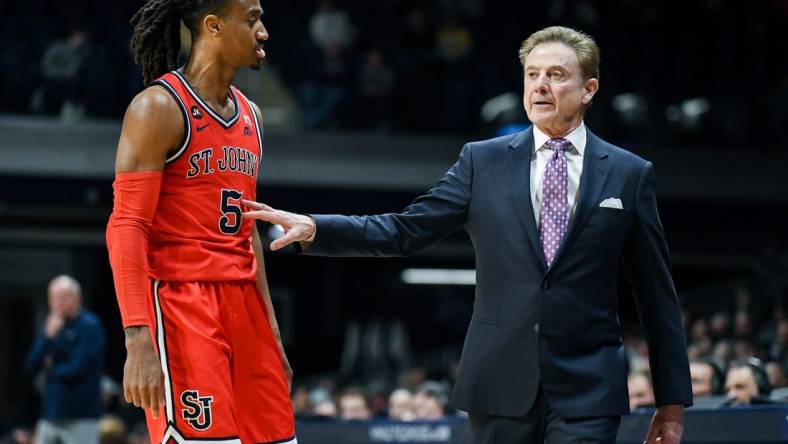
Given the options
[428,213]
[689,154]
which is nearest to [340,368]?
[689,154]

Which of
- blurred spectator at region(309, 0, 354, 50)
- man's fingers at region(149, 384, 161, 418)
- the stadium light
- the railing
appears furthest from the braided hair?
the stadium light

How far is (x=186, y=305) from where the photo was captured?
13.3 ft

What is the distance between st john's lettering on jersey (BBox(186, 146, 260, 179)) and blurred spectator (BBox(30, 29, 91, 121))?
38.2 ft

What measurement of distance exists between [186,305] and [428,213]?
0.88 metres

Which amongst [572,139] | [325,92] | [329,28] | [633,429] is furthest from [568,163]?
[329,28]

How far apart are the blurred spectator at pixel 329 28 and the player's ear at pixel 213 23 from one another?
12.6 metres

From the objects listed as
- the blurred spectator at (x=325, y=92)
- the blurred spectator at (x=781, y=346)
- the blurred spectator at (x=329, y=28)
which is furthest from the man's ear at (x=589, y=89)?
the blurred spectator at (x=329, y=28)

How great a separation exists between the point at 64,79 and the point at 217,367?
1233 cm

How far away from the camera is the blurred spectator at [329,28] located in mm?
16906

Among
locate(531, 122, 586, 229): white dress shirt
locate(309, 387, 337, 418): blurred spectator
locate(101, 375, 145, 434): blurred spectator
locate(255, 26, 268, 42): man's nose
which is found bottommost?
locate(101, 375, 145, 434): blurred spectator

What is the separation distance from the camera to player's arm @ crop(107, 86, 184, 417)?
3.89 m

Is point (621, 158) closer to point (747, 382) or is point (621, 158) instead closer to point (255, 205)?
point (255, 205)

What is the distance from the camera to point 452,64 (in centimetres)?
1647

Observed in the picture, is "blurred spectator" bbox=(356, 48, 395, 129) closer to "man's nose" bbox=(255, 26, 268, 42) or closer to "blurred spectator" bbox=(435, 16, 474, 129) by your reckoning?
"blurred spectator" bbox=(435, 16, 474, 129)
